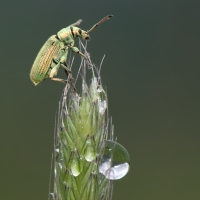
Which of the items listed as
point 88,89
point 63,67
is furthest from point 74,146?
point 63,67

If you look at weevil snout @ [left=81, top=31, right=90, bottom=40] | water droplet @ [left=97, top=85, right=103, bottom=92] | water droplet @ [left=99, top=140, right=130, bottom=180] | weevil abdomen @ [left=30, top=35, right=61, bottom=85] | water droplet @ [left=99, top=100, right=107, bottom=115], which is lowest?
water droplet @ [left=99, top=140, right=130, bottom=180]

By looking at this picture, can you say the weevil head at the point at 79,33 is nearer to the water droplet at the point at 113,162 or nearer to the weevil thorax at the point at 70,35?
the weevil thorax at the point at 70,35

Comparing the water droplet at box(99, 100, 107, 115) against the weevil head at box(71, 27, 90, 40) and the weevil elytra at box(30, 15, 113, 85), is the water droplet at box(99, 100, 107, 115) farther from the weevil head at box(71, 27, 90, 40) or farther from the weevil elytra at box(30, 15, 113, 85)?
the weevil head at box(71, 27, 90, 40)

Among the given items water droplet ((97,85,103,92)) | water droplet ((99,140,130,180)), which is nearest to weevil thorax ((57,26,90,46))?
water droplet ((97,85,103,92))

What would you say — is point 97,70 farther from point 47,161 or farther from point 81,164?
point 47,161

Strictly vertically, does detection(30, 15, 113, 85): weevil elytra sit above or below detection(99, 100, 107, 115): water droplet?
above

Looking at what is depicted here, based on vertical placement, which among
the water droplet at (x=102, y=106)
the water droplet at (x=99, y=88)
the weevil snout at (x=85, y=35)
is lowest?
the water droplet at (x=102, y=106)

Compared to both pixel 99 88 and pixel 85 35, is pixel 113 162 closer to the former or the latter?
pixel 99 88

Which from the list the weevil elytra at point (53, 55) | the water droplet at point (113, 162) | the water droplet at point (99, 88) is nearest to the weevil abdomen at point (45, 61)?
the weevil elytra at point (53, 55)

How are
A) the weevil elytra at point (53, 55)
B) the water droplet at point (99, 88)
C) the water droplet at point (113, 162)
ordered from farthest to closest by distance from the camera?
the weevil elytra at point (53, 55) < the water droplet at point (99, 88) < the water droplet at point (113, 162)
